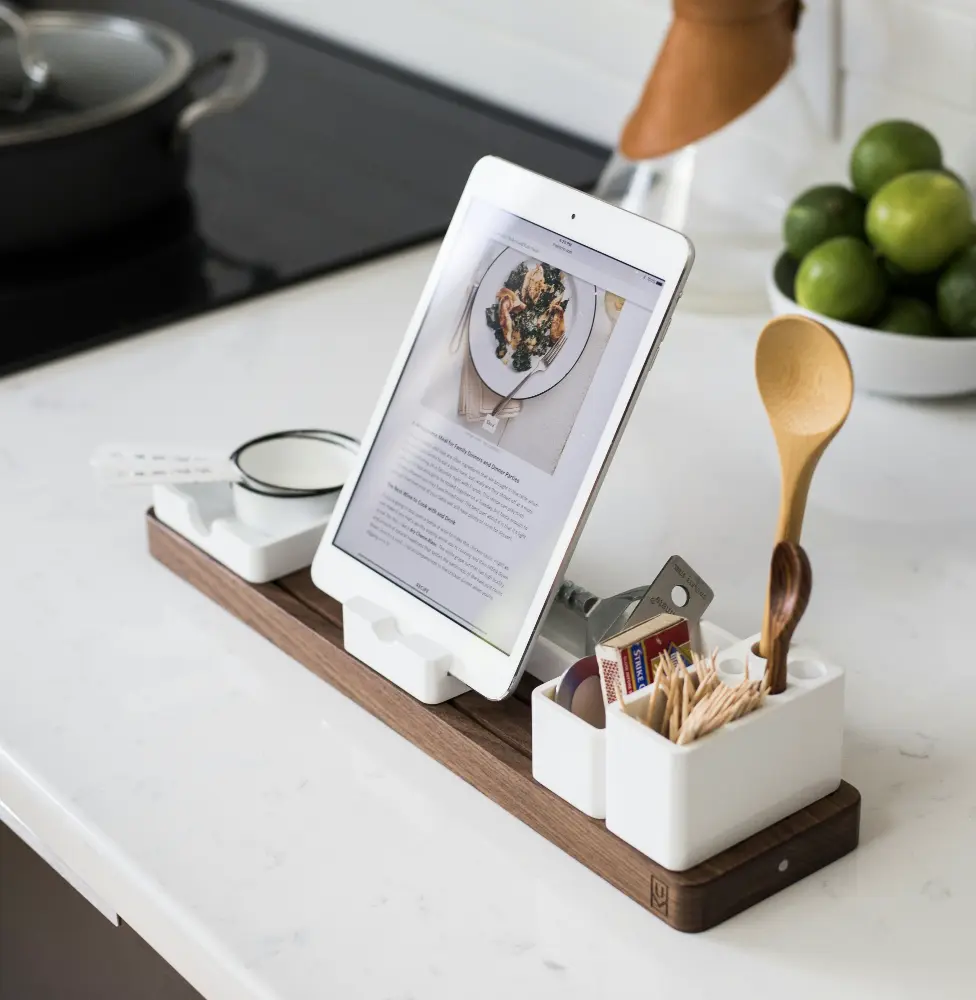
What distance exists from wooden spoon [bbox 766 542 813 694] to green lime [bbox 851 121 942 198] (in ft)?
1.84

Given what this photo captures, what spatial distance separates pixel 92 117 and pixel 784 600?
2.89ft

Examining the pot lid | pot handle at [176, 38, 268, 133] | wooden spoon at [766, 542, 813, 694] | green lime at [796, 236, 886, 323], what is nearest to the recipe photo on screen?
wooden spoon at [766, 542, 813, 694]

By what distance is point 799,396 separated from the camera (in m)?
0.78

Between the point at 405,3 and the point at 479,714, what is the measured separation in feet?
4.13

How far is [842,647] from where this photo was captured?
3.06ft

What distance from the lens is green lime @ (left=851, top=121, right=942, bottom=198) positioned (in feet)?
3.94

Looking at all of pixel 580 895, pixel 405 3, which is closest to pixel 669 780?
pixel 580 895

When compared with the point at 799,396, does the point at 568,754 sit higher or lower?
lower

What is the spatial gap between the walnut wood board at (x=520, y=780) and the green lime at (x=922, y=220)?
0.50 metres

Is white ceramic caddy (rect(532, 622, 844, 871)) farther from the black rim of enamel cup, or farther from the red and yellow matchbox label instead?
the black rim of enamel cup

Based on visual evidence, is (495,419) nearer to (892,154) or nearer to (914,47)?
(892,154)

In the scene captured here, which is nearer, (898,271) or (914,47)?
(898,271)

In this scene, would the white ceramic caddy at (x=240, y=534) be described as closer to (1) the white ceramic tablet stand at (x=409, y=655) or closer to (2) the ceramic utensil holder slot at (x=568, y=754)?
(1) the white ceramic tablet stand at (x=409, y=655)

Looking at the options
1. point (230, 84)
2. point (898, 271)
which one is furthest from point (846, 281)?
point (230, 84)
